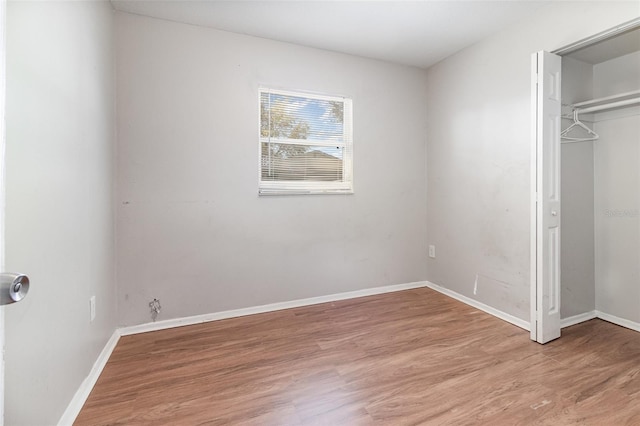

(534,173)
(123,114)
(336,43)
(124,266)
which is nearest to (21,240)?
(124,266)

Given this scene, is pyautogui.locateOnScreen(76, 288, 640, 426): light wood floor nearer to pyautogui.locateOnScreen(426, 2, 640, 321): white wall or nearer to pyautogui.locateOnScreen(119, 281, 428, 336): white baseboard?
pyautogui.locateOnScreen(119, 281, 428, 336): white baseboard

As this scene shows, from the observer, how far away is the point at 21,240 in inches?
41.7

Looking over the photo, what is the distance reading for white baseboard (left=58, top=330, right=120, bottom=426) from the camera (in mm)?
1374

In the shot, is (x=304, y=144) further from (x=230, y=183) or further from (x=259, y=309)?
(x=259, y=309)

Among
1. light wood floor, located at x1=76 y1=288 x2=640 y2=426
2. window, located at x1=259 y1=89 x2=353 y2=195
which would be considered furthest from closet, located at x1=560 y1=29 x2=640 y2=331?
window, located at x1=259 y1=89 x2=353 y2=195

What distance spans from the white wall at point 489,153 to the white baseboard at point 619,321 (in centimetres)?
82

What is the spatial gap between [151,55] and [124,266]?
5.58ft

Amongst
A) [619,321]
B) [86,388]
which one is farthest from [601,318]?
[86,388]

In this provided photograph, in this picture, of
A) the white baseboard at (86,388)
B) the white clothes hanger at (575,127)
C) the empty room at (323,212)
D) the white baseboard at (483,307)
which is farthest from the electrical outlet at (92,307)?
the white clothes hanger at (575,127)

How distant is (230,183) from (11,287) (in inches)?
80.2

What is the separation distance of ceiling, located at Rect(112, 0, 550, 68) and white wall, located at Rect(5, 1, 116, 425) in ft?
2.42

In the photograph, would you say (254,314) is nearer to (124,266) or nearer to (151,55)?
(124,266)

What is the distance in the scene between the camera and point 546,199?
82.7 inches

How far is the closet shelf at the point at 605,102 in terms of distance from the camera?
7.16 feet
